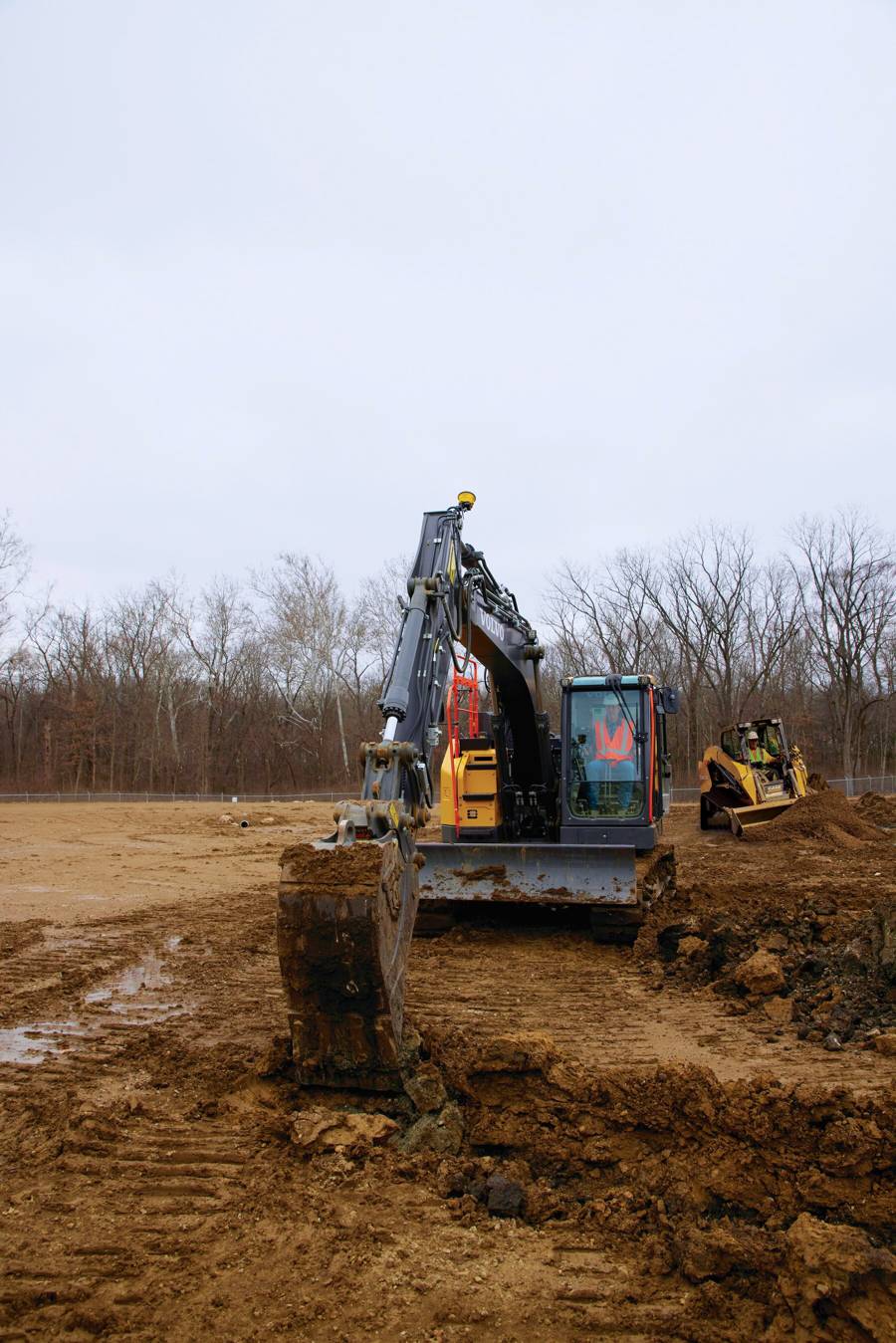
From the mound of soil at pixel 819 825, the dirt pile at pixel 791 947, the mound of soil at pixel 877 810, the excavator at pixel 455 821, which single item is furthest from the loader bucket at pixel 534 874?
the mound of soil at pixel 877 810

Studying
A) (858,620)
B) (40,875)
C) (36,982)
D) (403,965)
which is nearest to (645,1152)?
(403,965)

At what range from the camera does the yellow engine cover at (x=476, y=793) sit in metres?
9.44

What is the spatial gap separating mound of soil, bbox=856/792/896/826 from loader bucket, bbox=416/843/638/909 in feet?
44.8

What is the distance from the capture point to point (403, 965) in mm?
4746

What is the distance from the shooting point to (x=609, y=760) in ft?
29.6

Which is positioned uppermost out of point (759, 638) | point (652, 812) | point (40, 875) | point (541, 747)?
point (759, 638)

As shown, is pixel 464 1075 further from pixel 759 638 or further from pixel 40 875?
pixel 759 638

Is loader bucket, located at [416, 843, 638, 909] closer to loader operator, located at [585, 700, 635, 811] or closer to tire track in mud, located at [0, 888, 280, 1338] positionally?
loader operator, located at [585, 700, 635, 811]

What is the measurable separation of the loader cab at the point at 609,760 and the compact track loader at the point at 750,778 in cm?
980

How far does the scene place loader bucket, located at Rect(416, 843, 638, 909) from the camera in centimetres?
785

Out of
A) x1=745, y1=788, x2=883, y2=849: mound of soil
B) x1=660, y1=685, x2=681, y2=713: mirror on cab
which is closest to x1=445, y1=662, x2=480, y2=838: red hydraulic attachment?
Answer: x1=660, y1=685, x2=681, y2=713: mirror on cab

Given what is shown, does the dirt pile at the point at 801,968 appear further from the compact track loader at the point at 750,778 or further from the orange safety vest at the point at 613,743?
the compact track loader at the point at 750,778

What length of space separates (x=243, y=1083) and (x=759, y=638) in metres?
39.6

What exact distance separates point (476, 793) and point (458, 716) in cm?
87
